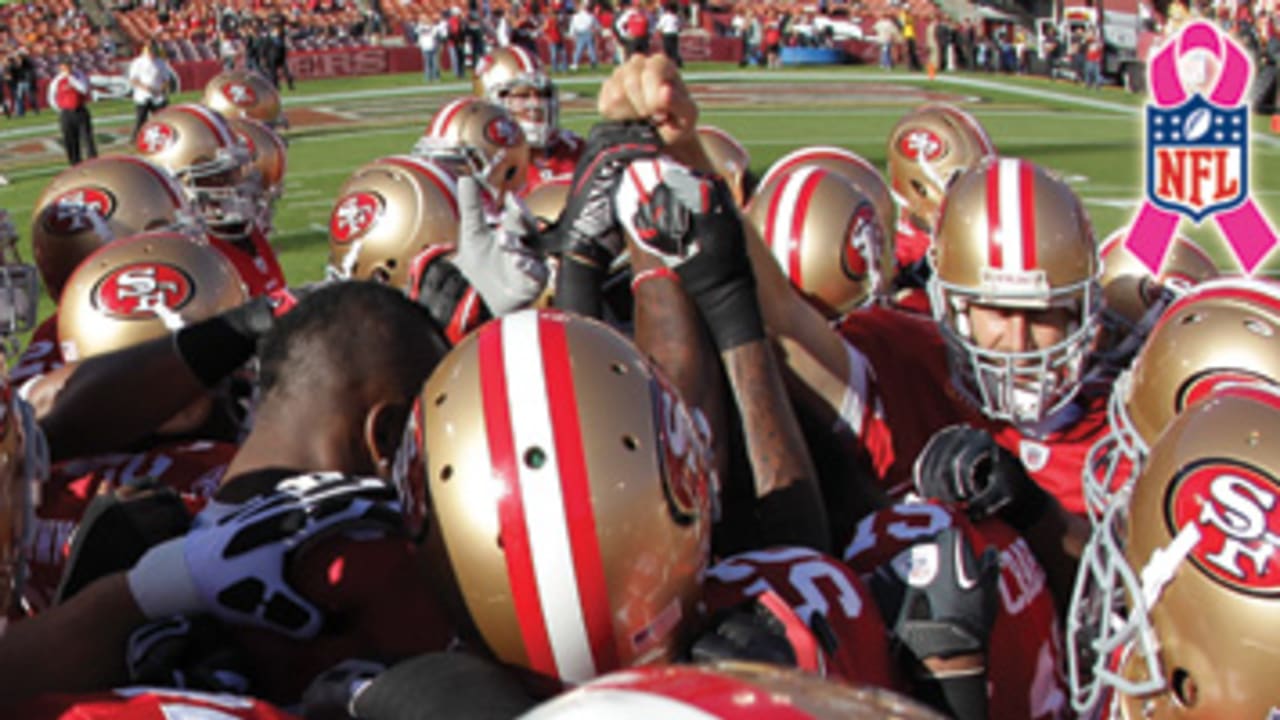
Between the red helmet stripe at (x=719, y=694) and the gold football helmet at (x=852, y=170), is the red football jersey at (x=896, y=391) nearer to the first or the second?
the gold football helmet at (x=852, y=170)

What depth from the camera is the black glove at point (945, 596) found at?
2.06 metres

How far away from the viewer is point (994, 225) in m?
3.47

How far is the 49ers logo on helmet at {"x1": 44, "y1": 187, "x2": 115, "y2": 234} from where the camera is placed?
4.45 metres

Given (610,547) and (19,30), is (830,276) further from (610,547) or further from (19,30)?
(19,30)

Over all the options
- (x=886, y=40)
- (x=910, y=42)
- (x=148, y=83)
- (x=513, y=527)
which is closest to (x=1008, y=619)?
(x=513, y=527)

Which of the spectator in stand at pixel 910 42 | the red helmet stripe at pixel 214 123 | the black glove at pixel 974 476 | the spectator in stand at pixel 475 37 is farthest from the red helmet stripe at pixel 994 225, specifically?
the spectator in stand at pixel 910 42

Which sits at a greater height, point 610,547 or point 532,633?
point 610,547

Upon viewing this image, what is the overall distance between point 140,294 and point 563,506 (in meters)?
2.17

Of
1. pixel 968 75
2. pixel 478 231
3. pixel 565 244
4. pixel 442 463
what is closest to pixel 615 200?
pixel 565 244

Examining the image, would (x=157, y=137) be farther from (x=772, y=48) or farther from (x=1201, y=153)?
(x=772, y=48)

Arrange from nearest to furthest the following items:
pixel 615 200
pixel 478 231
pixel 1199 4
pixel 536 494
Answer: pixel 536 494
pixel 615 200
pixel 478 231
pixel 1199 4

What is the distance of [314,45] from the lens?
2866cm

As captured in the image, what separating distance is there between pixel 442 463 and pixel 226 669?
1.44ft

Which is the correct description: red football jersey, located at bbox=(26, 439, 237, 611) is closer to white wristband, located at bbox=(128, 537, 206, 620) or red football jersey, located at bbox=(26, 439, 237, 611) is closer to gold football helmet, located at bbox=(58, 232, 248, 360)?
gold football helmet, located at bbox=(58, 232, 248, 360)
